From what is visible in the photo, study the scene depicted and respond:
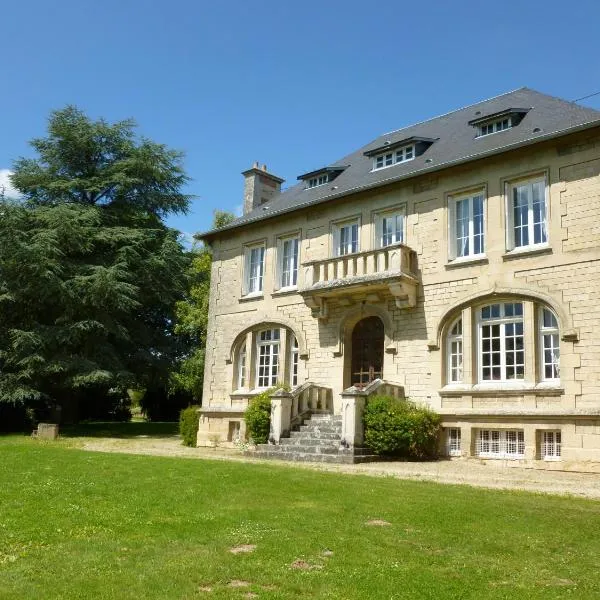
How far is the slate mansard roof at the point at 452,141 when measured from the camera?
16.0 metres

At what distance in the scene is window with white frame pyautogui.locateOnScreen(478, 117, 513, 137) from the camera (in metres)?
17.5

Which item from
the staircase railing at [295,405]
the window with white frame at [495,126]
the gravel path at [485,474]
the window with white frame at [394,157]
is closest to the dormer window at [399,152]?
the window with white frame at [394,157]

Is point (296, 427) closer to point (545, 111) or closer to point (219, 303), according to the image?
point (219, 303)

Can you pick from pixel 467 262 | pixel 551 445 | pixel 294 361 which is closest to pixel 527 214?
pixel 467 262

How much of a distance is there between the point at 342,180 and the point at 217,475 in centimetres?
1209

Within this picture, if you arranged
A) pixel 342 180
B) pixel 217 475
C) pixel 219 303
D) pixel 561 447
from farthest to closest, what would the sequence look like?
pixel 219 303 → pixel 342 180 → pixel 561 447 → pixel 217 475

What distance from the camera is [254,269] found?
22.0 meters

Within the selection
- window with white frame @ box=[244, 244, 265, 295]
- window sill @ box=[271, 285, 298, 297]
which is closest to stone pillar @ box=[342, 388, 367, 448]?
window sill @ box=[271, 285, 298, 297]

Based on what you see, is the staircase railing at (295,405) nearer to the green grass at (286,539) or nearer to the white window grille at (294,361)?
the white window grille at (294,361)

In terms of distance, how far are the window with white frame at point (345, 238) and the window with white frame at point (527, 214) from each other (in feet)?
15.6

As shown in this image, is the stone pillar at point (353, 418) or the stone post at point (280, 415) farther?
the stone post at point (280, 415)

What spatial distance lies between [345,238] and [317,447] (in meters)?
6.74

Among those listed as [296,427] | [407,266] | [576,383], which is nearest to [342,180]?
[407,266]

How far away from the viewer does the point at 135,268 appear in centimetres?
2800
